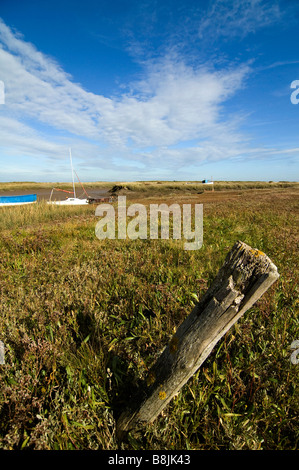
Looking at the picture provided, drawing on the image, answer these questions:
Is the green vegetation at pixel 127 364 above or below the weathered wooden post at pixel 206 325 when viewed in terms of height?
below

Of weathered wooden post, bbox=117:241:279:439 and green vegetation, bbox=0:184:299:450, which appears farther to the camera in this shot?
green vegetation, bbox=0:184:299:450

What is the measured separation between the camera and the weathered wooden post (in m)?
1.47

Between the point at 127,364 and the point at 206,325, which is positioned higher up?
the point at 206,325

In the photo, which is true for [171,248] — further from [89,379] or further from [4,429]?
[4,429]

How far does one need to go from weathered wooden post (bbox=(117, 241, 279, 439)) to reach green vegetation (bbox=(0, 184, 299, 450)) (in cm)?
21

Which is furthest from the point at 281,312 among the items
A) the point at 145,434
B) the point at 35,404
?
the point at 35,404

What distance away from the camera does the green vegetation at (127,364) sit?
1941mm

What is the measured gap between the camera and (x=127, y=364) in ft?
8.97

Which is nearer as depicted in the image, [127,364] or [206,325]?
[206,325]

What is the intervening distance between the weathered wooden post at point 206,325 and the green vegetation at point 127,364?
0.70ft

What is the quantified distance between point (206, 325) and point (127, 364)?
5.49 feet

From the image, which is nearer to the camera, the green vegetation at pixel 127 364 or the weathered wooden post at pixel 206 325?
the weathered wooden post at pixel 206 325
